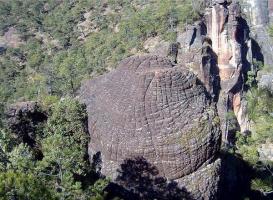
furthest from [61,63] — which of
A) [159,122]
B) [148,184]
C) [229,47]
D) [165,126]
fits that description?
[148,184]

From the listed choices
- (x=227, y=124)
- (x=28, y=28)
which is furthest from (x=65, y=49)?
(x=227, y=124)

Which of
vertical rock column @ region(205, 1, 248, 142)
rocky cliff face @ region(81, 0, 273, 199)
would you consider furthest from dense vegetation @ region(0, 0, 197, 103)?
rocky cliff face @ region(81, 0, 273, 199)

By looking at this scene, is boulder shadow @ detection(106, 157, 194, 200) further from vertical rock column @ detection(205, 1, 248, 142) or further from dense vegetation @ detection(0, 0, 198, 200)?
vertical rock column @ detection(205, 1, 248, 142)

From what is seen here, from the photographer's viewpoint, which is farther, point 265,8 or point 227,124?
point 265,8

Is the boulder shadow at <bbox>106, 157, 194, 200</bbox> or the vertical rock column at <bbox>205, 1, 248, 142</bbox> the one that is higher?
the vertical rock column at <bbox>205, 1, 248, 142</bbox>

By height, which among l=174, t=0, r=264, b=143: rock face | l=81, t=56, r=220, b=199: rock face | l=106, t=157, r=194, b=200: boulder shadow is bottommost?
l=106, t=157, r=194, b=200: boulder shadow

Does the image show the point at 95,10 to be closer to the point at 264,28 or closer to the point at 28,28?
the point at 28,28

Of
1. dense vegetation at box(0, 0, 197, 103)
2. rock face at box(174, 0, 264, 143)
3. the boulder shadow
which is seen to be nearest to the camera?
the boulder shadow

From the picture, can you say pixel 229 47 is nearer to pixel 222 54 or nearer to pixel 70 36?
pixel 222 54
